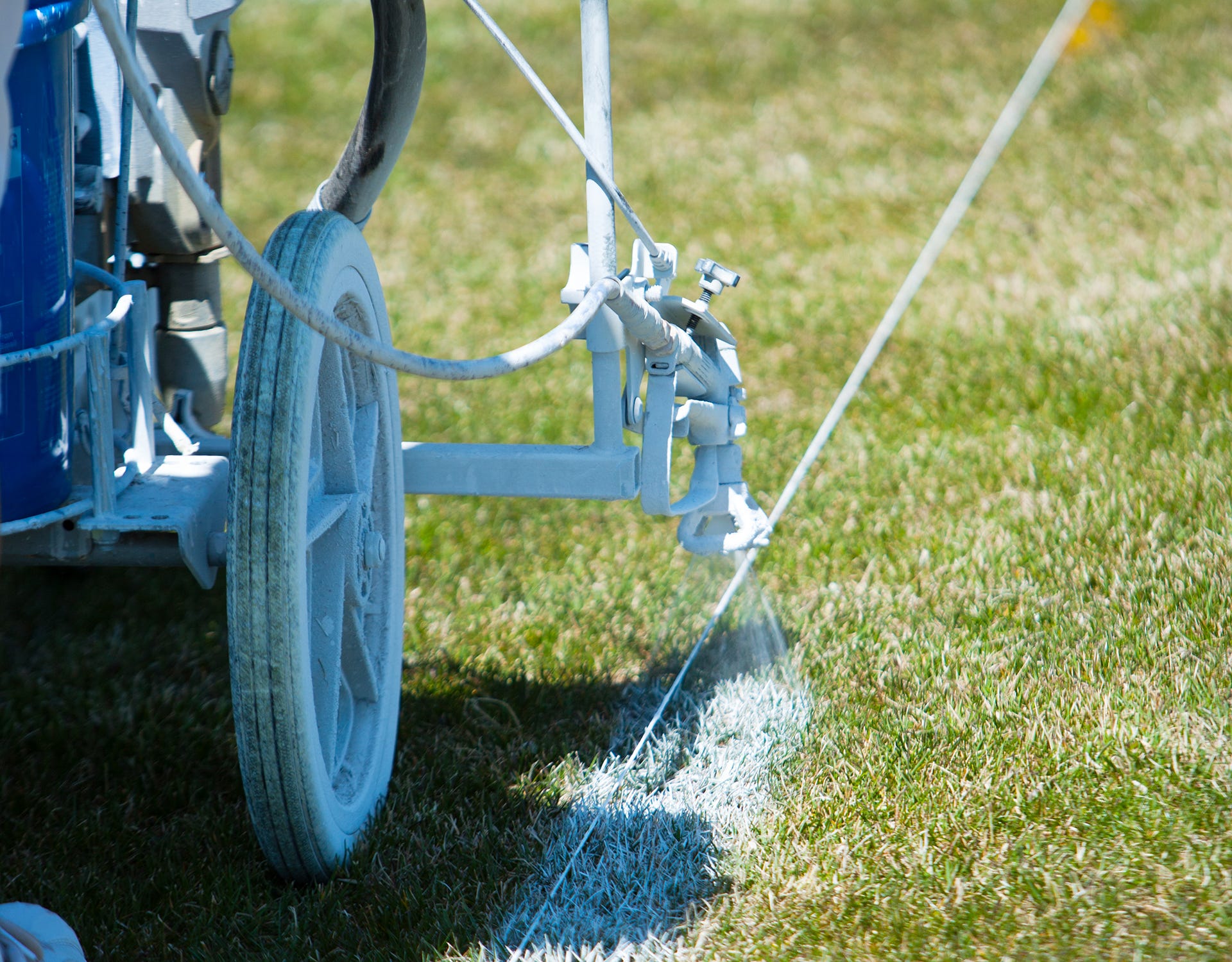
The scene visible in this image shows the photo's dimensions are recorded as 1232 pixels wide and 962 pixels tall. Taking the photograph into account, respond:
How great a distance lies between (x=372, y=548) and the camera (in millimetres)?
2299

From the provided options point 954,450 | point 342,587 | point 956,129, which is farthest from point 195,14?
point 956,129

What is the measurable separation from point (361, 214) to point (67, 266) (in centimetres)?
67

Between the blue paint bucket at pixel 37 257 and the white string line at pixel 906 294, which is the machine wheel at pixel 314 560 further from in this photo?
the white string line at pixel 906 294

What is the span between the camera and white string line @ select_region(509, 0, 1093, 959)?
2.68 m

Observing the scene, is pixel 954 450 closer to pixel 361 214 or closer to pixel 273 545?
pixel 361 214

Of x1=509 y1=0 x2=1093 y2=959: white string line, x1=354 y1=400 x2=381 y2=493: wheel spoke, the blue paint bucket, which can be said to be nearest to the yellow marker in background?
x1=509 y1=0 x2=1093 y2=959: white string line

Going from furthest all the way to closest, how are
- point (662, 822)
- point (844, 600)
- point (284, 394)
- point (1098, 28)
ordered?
point (1098, 28)
point (844, 600)
point (662, 822)
point (284, 394)

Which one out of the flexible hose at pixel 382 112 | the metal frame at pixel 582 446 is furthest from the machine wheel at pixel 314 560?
the flexible hose at pixel 382 112

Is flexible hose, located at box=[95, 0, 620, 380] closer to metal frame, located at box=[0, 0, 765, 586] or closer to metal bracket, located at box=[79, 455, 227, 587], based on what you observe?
metal frame, located at box=[0, 0, 765, 586]

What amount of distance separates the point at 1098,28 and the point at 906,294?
3603 millimetres

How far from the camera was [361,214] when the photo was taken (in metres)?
2.54

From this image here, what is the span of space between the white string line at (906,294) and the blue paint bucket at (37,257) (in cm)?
105

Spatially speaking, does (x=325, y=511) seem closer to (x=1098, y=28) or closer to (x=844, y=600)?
(x=844, y=600)

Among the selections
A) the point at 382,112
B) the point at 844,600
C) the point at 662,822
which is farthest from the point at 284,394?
the point at 844,600
